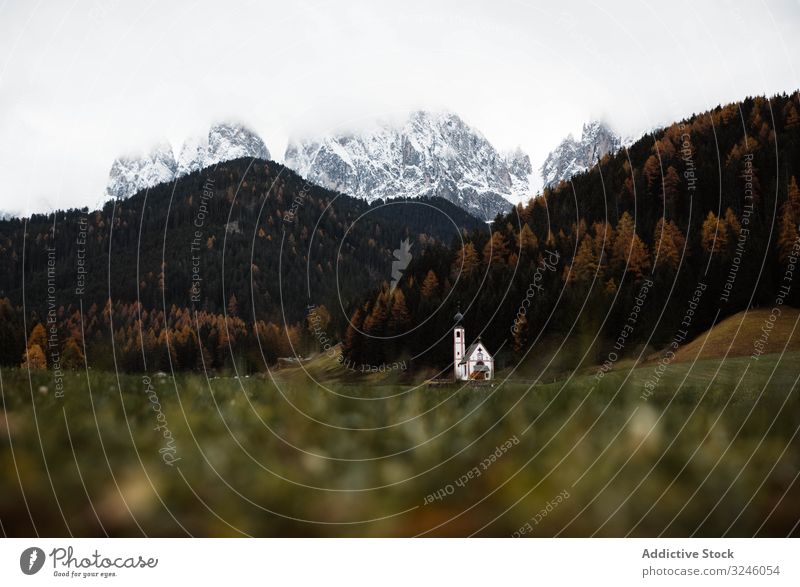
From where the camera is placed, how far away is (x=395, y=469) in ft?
5.42

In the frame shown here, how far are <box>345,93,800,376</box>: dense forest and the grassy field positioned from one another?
23.3m

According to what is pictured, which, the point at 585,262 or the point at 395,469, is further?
the point at 585,262

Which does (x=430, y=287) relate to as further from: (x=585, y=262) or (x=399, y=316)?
(x=585, y=262)

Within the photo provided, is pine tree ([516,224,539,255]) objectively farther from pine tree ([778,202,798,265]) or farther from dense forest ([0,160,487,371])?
pine tree ([778,202,798,265])

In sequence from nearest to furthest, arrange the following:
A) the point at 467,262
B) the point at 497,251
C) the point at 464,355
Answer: the point at 464,355, the point at 497,251, the point at 467,262

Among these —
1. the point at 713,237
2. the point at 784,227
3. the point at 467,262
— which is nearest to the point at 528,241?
the point at 467,262

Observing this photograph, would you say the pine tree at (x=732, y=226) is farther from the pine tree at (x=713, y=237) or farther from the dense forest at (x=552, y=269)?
the pine tree at (x=713, y=237)

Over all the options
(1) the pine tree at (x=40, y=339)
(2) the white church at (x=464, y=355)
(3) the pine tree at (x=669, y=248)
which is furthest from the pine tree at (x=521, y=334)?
(1) the pine tree at (x=40, y=339)

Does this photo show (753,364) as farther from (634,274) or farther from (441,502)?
(634,274)

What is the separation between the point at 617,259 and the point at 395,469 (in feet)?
121

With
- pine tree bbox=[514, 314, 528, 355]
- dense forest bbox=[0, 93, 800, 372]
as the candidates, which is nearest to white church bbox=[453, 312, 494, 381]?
dense forest bbox=[0, 93, 800, 372]

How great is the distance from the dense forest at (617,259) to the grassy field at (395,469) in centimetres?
2328

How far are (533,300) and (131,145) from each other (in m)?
35.3

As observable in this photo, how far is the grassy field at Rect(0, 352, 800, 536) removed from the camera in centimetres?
162
